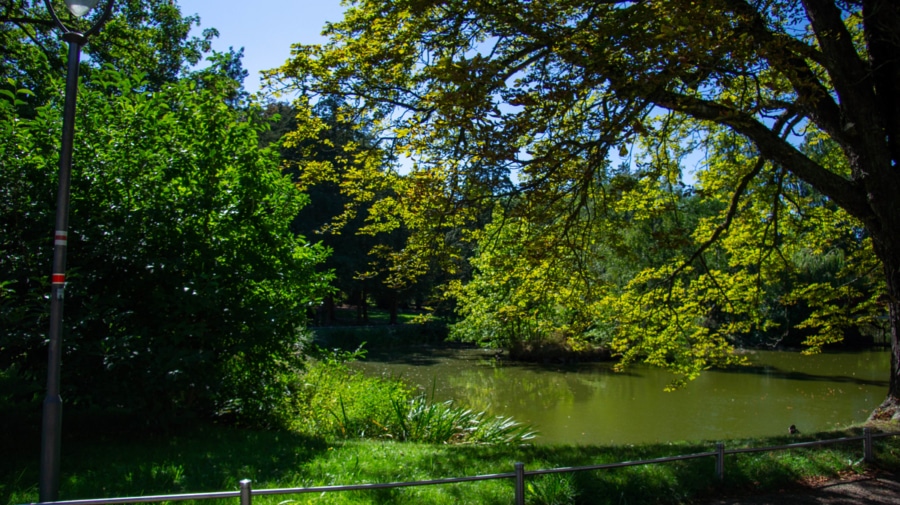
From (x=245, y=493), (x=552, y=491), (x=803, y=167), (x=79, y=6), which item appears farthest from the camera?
(x=803, y=167)

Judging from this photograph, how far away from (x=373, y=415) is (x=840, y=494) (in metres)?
6.60

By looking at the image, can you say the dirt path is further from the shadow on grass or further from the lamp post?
the lamp post

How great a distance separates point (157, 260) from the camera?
7863 mm

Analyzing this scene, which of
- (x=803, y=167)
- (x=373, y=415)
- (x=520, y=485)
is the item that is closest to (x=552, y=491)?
(x=520, y=485)

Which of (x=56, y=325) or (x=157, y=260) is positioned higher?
(x=157, y=260)

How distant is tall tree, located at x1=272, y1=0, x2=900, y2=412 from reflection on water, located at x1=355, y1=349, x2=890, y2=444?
6.61m

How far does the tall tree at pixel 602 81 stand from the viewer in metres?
6.76

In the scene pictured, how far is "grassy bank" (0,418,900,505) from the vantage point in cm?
557

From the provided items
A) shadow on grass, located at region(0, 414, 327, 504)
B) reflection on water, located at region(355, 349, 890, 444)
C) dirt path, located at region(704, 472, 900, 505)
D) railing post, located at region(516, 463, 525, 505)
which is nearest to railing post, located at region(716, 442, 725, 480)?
dirt path, located at region(704, 472, 900, 505)

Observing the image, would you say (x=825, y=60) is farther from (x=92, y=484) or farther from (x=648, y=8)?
(x=92, y=484)

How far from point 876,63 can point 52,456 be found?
439 inches

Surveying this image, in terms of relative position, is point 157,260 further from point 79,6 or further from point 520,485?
point 520,485

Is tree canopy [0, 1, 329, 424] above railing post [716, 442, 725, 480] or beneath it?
above

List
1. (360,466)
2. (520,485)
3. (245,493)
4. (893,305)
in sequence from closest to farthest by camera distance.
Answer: (245,493) < (520,485) < (360,466) < (893,305)
